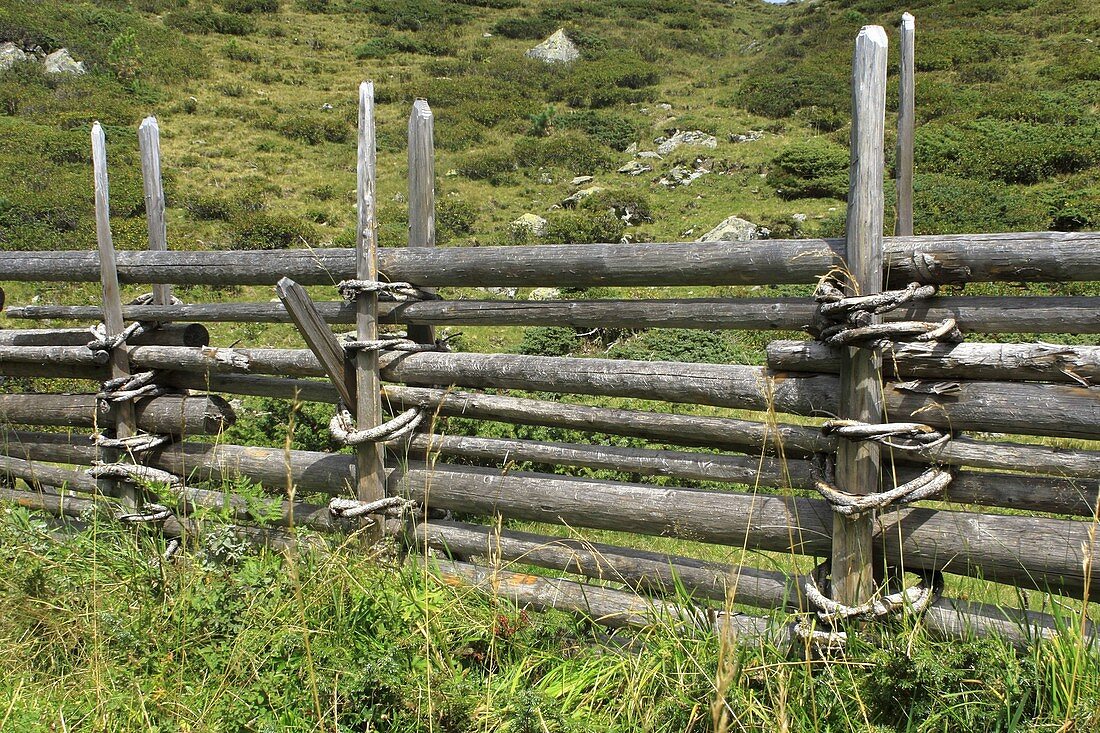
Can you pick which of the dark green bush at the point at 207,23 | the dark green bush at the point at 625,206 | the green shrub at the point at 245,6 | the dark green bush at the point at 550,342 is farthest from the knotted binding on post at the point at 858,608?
the green shrub at the point at 245,6

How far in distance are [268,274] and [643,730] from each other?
3216 mm

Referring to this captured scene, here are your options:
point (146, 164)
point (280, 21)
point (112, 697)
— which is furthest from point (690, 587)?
point (280, 21)

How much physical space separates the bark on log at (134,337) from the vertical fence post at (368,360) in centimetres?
134

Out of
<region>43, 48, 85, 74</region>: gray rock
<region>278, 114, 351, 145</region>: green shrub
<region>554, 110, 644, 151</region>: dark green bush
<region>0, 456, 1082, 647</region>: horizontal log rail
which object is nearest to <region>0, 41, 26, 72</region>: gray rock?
<region>43, 48, 85, 74</region>: gray rock

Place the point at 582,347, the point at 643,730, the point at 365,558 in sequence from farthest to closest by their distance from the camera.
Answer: the point at 582,347, the point at 365,558, the point at 643,730

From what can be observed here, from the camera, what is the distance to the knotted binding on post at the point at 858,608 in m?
3.16

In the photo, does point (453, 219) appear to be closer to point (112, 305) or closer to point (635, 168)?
point (635, 168)

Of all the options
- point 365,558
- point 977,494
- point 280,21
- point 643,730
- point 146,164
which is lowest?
point 643,730

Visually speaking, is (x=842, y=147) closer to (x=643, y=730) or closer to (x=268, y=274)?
(x=268, y=274)

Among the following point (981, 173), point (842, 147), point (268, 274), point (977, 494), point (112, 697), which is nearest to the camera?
point (112, 697)

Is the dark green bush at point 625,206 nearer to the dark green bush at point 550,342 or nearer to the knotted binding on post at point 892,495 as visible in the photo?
the dark green bush at point 550,342

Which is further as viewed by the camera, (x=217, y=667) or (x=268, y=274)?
(x=268, y=274)

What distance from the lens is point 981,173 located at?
16.6 meters

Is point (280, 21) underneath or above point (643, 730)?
above
